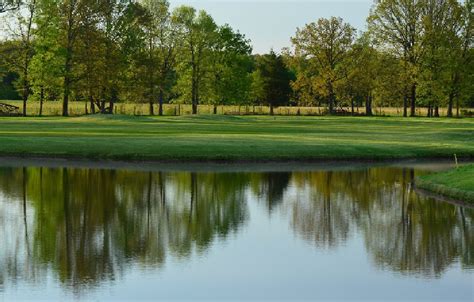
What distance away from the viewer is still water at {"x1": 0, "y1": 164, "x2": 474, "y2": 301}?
1656 centimetres

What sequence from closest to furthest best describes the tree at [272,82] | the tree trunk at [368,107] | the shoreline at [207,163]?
the shoreline at [207,163] → the tree trunk at [368,107] → the tree at [272,82]

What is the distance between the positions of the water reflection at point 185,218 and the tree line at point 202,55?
53.7 m

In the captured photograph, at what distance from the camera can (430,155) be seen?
48.5 meters

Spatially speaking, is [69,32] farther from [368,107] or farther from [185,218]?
[185,218]

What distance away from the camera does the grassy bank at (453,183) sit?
29.0 meters

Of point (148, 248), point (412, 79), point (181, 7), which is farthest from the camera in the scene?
point (181, 7)

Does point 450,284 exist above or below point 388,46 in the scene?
below

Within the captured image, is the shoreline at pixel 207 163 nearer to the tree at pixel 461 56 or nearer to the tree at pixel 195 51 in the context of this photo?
the tree at pixel 461 56

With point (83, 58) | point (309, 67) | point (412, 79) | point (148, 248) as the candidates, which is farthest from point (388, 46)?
point (148, 248)

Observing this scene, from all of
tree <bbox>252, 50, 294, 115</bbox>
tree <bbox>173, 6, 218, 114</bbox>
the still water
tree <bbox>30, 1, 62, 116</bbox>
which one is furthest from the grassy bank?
tree <bbox>252, 50, 294, 115</bbox>

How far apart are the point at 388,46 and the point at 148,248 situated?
93471 millimetres

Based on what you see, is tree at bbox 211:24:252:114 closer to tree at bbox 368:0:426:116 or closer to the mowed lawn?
tree at bbox 368:0:426:116

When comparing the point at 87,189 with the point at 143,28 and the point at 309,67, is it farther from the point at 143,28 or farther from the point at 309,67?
the point at 309,67

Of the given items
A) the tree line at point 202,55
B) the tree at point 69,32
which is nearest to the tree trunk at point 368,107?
the tree line at point 202,55
